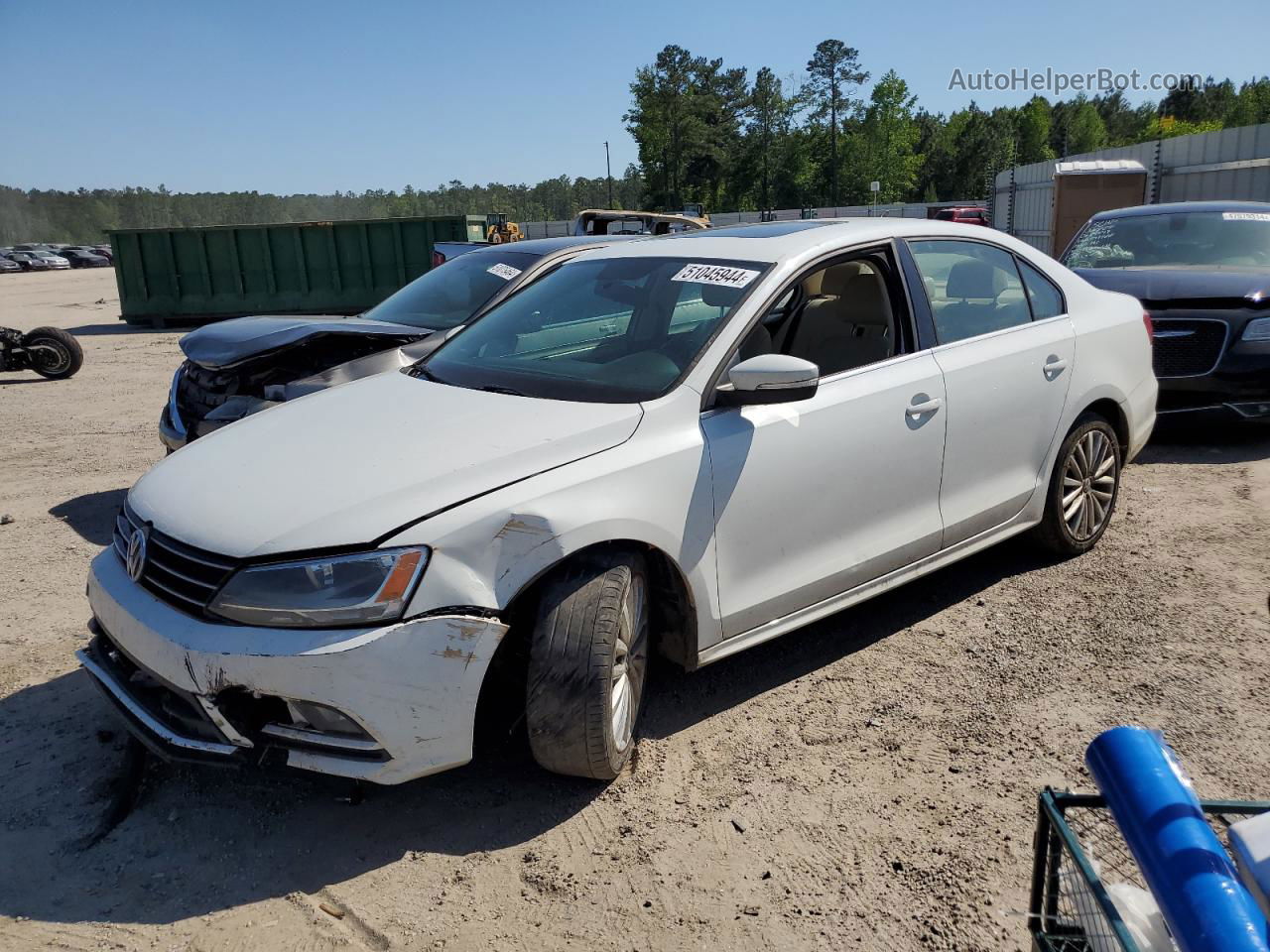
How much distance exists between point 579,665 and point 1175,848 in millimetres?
1854

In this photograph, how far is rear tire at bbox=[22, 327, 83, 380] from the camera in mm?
12484

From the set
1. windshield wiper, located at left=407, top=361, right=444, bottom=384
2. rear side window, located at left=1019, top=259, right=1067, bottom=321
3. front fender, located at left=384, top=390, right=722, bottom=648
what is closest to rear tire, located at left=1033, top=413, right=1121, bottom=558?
rear side window, located at left=1019, top=259, right=1067, bottom=321

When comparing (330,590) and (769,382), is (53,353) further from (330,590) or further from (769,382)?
(769,382)

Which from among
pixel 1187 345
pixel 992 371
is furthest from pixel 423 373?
pixel 1187 345

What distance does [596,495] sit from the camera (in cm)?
289

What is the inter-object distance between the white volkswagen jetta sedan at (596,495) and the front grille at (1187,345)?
274 centimetres

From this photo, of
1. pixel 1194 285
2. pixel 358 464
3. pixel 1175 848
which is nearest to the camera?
pixel 1175 848

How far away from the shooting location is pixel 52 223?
118812mm

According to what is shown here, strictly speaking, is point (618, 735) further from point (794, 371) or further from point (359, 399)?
point (359, 399)

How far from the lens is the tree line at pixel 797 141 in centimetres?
8450

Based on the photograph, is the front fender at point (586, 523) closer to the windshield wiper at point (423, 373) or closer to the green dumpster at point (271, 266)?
the windshield wiper at point (423, 373)

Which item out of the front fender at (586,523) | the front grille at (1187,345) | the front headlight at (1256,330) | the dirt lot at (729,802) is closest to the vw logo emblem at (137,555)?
the dirt lot at (729,802)

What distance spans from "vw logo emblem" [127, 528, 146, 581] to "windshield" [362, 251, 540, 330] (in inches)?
140

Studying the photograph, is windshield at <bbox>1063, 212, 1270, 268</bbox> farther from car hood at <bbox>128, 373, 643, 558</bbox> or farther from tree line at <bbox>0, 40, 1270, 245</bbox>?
tree line at <bbox>0, 40, 1270, 245</bbox>
